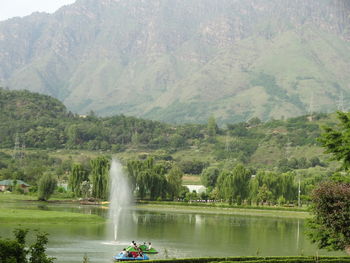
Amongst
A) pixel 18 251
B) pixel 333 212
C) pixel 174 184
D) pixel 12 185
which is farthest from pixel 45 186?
pixel 18 251

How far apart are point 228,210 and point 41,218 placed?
59.9 meters

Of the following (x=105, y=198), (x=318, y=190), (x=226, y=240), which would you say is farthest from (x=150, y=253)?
(x=105, y=198)

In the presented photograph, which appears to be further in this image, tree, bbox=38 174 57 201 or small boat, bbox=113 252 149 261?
tree, bbox=38 174 57 201

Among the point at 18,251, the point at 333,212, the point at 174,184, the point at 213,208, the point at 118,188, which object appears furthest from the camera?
the point at 174,184

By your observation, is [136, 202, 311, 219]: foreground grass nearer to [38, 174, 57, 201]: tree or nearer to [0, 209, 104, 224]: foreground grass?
[38, 174, 57, 201]: tree

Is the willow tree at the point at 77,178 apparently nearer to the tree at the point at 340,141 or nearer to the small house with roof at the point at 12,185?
the small house with roof at the point at 12,185

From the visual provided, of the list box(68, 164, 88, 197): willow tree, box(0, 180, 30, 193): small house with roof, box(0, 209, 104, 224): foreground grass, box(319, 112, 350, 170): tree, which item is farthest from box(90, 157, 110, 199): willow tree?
box(319, 112, 350, 170): tree

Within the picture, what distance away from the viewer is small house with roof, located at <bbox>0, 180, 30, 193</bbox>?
156125mm

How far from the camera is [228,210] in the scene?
439 ft

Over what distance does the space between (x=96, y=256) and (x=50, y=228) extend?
21.8 metres

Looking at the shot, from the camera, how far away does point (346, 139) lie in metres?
47.6

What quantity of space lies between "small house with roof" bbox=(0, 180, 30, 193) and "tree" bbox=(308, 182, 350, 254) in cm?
11814

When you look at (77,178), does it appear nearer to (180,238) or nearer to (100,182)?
(100,182)

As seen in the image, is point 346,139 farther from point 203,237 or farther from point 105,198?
point 105,198
